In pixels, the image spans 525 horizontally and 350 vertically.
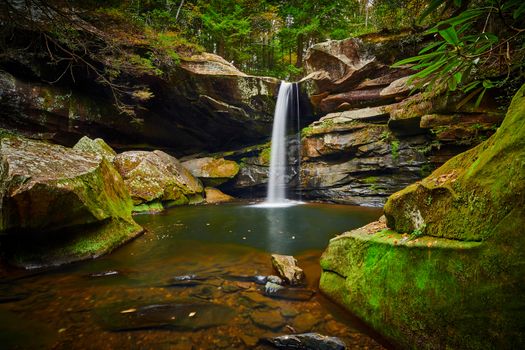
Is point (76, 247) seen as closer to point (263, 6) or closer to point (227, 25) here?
point (227, 25)

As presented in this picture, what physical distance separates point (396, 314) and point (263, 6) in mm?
20468

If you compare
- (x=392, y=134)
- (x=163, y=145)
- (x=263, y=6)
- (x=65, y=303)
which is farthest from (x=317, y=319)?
(x=263, y=6)

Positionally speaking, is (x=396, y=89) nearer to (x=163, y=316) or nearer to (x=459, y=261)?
(x=459, y=261)

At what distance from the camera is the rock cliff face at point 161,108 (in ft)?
34.8

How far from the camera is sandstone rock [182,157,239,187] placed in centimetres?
1532

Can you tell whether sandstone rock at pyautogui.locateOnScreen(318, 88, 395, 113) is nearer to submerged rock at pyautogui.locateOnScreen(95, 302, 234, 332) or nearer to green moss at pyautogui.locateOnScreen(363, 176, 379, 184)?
green moss at pyautogui.locateOnScreen(363, 176, 379, 184)

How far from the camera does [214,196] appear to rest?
14742 mm

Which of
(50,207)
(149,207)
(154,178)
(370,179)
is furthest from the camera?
(370,179)

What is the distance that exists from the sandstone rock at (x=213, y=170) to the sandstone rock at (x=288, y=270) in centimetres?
1167

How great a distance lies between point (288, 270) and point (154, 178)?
9749mm

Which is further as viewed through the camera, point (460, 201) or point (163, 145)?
point (163, 145)

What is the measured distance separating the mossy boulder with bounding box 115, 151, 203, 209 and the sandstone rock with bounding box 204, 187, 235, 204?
2.40 ft

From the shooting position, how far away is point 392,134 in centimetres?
1127

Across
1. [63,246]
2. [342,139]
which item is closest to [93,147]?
[63,246]
